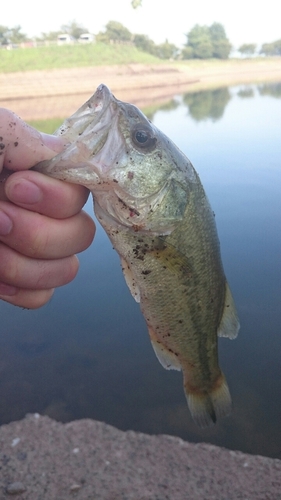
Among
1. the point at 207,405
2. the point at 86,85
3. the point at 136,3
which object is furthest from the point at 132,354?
the point at 136,3

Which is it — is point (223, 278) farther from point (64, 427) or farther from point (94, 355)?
point (94, 355)

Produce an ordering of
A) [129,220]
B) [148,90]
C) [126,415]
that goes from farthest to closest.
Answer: [148,90], [126,415], [129,220]

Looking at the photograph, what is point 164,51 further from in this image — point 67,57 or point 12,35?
point 67,57

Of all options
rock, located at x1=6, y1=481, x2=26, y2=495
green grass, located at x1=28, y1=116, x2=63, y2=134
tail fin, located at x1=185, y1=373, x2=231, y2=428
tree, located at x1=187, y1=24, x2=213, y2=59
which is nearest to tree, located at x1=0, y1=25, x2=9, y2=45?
tree, located at x1=187, y1=24, x2=213, y2=59

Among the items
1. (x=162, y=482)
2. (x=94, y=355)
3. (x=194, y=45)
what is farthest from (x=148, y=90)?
(x=194, y=45)

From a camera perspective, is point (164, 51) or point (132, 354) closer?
point (132, 354)
